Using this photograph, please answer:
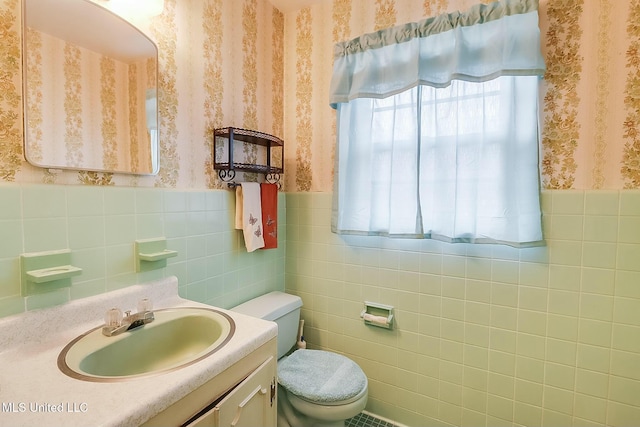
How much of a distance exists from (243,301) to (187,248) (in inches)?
18.8

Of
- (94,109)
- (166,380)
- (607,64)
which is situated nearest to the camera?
(166,380)

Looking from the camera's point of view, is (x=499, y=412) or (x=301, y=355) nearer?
(x=499, y=412)

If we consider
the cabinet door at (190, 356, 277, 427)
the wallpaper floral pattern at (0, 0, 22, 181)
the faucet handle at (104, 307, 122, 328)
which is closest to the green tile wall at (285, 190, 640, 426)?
the cabinet door at (190, 356, 277, 427)

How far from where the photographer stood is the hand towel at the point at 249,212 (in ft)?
5.18

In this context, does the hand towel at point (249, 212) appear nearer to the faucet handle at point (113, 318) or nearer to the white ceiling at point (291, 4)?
the faucet handle at point (113, 318)

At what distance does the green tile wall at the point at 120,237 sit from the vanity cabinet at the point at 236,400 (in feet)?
1.80

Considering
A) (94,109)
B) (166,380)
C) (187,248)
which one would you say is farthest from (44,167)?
(166,380)

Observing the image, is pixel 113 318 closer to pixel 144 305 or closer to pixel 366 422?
pixel 144 305

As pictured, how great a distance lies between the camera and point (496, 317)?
1.41 meters

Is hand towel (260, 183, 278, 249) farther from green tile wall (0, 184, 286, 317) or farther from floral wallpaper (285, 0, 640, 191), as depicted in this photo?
floral wallpaper (285, 0, 640, 191)

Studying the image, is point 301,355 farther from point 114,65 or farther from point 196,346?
point 114,65

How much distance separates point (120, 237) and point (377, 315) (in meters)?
1.29

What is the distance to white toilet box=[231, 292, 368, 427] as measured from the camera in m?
1.28

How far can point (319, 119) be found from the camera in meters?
1.83
